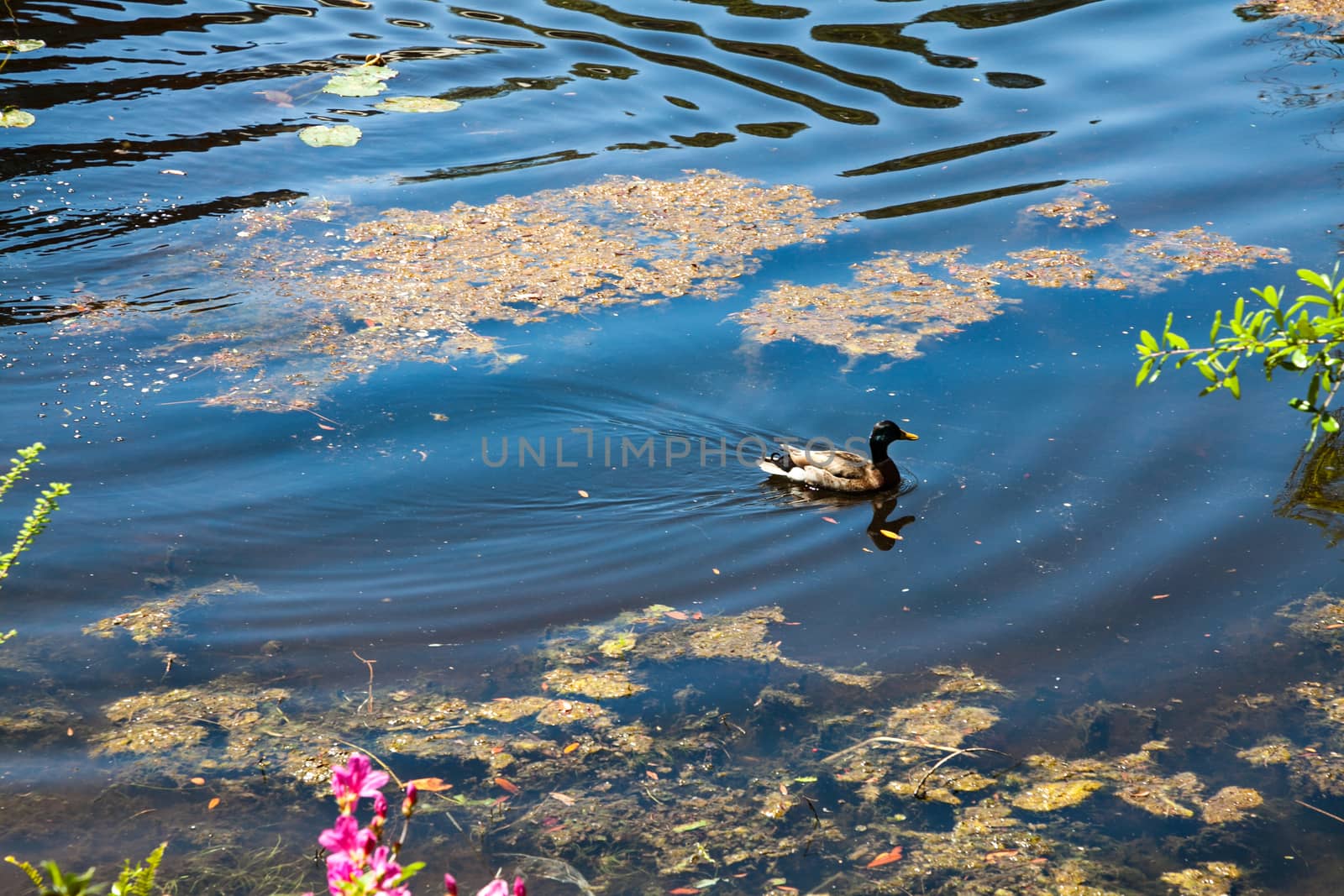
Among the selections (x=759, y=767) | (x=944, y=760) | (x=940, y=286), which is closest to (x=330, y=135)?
(x=940, y=286)

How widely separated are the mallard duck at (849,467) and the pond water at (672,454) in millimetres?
112

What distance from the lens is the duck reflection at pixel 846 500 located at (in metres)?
5.30

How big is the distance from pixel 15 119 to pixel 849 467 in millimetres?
6996

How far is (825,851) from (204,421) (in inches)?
153

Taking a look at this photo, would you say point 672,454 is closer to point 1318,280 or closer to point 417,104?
point 1318,280

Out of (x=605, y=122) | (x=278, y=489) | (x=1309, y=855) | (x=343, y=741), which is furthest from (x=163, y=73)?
(x=1309, y=855)

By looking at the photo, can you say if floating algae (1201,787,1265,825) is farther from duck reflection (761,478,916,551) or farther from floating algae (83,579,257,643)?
floating algae (83,579,257,643)

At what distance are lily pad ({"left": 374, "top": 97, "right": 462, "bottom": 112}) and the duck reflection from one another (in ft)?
18.0

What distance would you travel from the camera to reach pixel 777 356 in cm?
624

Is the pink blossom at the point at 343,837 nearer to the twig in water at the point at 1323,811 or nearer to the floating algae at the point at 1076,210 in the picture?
the twig in water at the point at 1323,811

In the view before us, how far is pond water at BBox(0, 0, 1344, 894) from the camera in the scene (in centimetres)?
347

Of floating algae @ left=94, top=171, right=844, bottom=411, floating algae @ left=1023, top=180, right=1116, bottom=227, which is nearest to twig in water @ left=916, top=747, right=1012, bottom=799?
floating algae @ left=94, top=171, right=844, bottom=411

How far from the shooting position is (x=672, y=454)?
228 inches

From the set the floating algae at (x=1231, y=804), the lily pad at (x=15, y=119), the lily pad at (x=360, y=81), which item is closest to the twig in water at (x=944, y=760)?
the floating algae at (x=1231, y=804)
